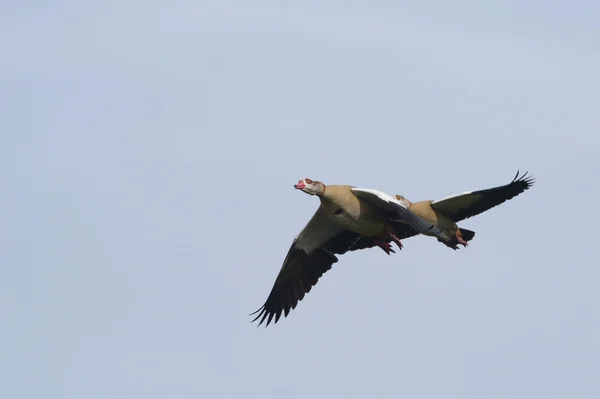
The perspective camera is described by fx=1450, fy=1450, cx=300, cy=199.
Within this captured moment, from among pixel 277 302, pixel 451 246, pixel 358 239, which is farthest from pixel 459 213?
pixel 277 302

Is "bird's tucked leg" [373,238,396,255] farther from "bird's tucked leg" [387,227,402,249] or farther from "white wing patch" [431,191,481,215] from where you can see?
"white wing patch" [431,191,481,215]

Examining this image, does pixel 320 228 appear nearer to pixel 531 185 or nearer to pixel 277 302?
pixel 277 302

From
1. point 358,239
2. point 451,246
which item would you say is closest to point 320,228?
point 358,239

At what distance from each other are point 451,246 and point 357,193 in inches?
91.9

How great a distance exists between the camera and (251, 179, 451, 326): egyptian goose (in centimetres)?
2847

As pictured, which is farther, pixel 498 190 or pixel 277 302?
pixel 277 302

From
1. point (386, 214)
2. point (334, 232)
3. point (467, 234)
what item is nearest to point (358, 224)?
point (386, 214)

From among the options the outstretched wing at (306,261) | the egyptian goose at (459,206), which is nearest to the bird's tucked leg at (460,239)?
the egyptian goose at (459,206)

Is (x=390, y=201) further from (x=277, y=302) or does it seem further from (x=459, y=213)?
(x=277, y=302)

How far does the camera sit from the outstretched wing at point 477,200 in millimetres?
28484

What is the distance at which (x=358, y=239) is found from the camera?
30750mm

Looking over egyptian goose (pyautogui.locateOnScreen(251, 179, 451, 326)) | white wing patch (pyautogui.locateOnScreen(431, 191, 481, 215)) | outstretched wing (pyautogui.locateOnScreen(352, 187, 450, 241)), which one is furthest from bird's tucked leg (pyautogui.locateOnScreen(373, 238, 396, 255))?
white wing patch (pyautogui.locateOnScreen(431, 191, 481, 215))

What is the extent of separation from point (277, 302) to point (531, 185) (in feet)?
21.6

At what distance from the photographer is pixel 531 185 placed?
2833 centimetres
